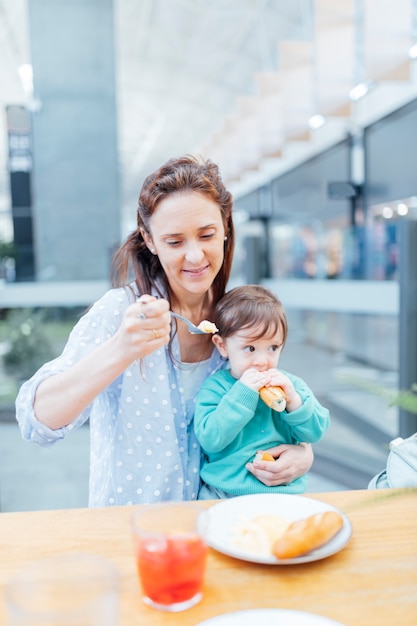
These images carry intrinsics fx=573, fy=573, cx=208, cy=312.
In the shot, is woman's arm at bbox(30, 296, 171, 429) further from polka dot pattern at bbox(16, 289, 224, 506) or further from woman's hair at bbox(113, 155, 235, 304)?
woman's hair at bbox(113, 155, 235, 304)

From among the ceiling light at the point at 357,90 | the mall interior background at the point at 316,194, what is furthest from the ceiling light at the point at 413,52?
the ceiling light at the point at 357,90

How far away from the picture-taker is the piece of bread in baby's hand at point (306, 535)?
2.98 feet

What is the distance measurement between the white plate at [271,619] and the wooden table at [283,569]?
0.05m

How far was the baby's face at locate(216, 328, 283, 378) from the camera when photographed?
161 cm

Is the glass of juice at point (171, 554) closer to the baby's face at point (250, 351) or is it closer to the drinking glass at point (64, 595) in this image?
the drinking glass at point (64, 595)

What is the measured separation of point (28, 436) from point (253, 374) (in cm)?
58

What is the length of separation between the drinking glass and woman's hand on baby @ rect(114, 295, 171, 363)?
0.53 m

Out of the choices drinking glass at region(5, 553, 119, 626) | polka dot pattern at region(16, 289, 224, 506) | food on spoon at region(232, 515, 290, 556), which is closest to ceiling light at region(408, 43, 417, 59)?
polka dot pattern at region(16, 289, 224, 506)

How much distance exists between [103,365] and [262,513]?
1.45 feet

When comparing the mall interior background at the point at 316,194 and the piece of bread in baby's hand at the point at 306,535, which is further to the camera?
the mall interior background at the point at 316,194

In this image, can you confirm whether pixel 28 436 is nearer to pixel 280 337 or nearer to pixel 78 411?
pixel 78 411

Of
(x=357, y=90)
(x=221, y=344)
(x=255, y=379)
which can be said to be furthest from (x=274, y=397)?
(x=357, y=90)

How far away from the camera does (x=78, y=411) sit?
51.7 inches

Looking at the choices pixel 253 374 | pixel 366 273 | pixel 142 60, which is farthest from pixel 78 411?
pixel 142 60
